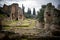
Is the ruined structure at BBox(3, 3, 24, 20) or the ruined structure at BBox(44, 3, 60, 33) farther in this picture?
the ruined structure at BBox(3, 3, 24, 20)

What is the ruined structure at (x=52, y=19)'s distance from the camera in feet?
19.7

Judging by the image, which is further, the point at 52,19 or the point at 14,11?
the point at 14,11

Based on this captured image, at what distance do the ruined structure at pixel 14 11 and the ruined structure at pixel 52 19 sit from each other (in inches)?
46.4

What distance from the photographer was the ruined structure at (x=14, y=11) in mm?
6211

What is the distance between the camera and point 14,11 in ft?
20.5

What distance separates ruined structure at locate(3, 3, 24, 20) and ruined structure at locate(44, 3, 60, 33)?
1.18m

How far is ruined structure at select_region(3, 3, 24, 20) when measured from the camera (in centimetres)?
621

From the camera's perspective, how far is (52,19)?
19.7 feet

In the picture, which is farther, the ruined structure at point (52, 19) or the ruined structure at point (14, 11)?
the ruined structure at point (14, 11)

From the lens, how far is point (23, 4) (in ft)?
20.5

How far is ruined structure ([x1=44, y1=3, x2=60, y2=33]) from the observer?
5996mm

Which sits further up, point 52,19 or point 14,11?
point 14,11

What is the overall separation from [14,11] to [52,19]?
178 cm

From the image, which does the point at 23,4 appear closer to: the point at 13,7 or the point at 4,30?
the point at 13,7
